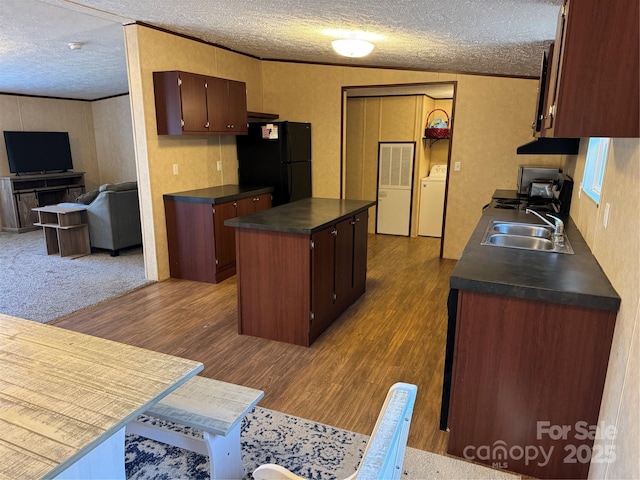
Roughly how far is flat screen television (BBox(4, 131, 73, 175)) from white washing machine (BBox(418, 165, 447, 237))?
659 cm

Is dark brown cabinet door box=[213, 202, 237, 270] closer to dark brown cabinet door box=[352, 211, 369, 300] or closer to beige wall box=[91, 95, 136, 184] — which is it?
dark brown cabinet door box=[352, 211, 369, 300]

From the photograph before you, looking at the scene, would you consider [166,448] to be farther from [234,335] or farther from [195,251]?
[195,251]

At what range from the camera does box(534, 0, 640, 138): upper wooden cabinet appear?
1466mm

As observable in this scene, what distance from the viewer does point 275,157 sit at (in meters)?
5.37

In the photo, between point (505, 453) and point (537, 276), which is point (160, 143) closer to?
point (537, 276)

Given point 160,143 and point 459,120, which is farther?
point 459,120

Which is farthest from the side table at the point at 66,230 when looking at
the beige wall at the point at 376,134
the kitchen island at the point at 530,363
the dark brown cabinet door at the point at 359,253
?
the kitchen island at the point at 530,363

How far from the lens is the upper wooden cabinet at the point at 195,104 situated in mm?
4180

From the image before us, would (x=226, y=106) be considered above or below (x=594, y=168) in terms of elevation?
above

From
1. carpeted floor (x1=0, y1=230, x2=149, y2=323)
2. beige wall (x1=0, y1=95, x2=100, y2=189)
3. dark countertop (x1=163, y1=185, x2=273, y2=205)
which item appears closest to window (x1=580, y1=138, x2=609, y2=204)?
dark countertop (x1=163, y1=185, x2=273, y2=205)

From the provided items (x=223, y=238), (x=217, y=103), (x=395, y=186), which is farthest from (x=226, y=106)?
(x=395, y=186)

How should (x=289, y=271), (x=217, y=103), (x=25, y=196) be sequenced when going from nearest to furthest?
(x=289, y=271) → (x=217, y=103) → (x=25, y=196)

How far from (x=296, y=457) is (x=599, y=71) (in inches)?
80.3

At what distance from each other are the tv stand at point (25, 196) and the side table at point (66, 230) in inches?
72.5
